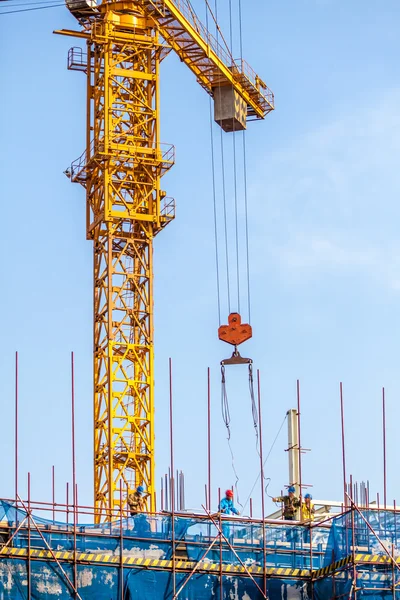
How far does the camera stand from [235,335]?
65562 mm

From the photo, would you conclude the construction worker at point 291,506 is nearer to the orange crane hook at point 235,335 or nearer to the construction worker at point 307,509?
the construction worker at point 307,509

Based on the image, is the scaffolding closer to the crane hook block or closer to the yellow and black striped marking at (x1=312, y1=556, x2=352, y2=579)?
the yellow and black striped marking at (x1=312, y1=556, x2=352, y2=579)

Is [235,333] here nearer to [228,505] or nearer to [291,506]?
[291,506]

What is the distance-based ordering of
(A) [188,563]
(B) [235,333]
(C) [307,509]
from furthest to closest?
(B) [235,333] → (C) [307,509] → (A) [188,563]

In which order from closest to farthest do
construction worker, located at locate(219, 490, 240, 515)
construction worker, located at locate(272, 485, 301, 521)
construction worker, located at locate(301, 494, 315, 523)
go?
construction worker, located at locate(219, 490, 240, 515)
construction worker, located at locate(301, 494, 315, 523)
construction worker, located at locate(272, 485, 301, 521)

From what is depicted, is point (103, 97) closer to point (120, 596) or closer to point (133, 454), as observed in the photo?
point (133, 454)

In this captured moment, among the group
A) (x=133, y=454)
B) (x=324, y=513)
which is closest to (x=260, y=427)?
(x=324, y=513)

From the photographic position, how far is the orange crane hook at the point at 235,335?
65438mm

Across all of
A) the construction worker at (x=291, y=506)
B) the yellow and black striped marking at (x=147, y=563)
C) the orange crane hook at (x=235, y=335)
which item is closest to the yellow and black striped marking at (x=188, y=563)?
the yellow and black striped marking at (x=147, y=563)

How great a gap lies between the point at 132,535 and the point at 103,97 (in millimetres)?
27636

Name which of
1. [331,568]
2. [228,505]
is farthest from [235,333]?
[331,568]

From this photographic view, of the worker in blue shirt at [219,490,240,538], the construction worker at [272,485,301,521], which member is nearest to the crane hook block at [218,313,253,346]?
the construction worker at [272,485,301,521]

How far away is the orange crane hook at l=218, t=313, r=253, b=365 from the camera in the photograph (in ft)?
215

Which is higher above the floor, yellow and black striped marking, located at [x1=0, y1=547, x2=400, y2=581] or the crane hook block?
the crane hook block
